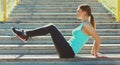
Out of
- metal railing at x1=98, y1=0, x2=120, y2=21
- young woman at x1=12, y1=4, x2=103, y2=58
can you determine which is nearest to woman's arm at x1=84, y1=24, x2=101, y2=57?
young woman at x1=12, y1=4, x2=103, y2=58

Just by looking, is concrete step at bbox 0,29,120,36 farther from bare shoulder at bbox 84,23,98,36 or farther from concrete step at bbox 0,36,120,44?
bare shoulder at bbox 84,23,98,36

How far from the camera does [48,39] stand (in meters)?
7.12

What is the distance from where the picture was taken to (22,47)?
668cm

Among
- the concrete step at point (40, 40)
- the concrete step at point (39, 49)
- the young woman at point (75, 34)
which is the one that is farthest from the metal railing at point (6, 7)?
the young woman at point (75, 34)

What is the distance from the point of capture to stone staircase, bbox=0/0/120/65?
19.6ft

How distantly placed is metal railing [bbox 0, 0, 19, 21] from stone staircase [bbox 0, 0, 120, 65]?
0.56 feet

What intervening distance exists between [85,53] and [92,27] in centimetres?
93

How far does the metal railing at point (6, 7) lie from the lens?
8817 millimetres

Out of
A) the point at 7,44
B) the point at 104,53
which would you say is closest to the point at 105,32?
the point at 104,53

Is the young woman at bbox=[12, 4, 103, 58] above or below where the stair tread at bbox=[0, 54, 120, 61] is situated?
above

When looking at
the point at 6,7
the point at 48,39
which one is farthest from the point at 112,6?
the point at 48,39

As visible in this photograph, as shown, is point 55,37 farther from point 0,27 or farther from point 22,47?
point 0,27

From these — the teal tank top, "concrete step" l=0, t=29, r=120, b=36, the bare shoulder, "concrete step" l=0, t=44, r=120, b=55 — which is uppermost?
the bare shoulder

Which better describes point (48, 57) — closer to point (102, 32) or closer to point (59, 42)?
point (59, 42)
